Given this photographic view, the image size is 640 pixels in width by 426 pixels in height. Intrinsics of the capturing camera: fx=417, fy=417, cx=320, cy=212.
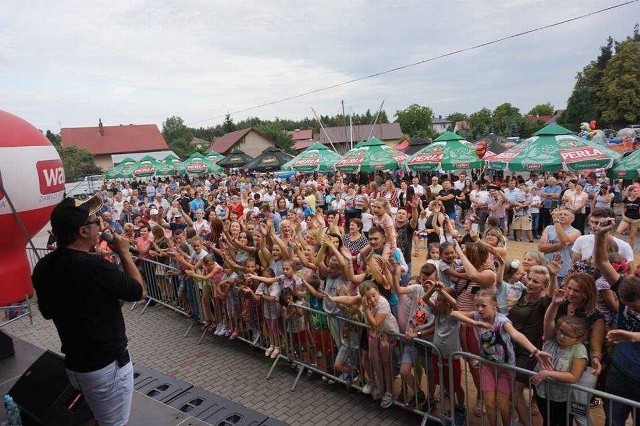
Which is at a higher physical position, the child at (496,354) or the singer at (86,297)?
the singer at (86,297)

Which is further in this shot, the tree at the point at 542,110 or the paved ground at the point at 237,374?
the tree at the point at 542,110

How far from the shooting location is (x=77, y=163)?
42.4 meters

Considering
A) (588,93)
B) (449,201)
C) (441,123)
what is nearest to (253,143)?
(588,93)

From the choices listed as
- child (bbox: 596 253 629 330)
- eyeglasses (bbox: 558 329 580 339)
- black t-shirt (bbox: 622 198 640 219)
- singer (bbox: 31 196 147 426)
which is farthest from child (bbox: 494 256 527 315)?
black t-shirt (bbox: 622 198 640 219)

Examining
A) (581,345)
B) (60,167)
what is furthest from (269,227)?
(581,345)

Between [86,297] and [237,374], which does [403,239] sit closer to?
[237,374]

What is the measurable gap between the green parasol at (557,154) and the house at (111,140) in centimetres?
5608

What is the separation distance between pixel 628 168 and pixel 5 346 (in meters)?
13.5

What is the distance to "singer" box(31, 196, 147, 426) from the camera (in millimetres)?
2797

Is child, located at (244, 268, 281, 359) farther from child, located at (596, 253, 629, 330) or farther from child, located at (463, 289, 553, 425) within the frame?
child, located at (596, 253, 629, 330)

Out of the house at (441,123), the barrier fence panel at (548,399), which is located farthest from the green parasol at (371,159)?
the house at (441,123)

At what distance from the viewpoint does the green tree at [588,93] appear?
170 ft

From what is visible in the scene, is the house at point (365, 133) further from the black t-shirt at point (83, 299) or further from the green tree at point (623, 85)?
the black t-shirt at point (83, 299)

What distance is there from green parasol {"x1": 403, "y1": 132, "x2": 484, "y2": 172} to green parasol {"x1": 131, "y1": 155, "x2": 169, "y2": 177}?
16.1m
